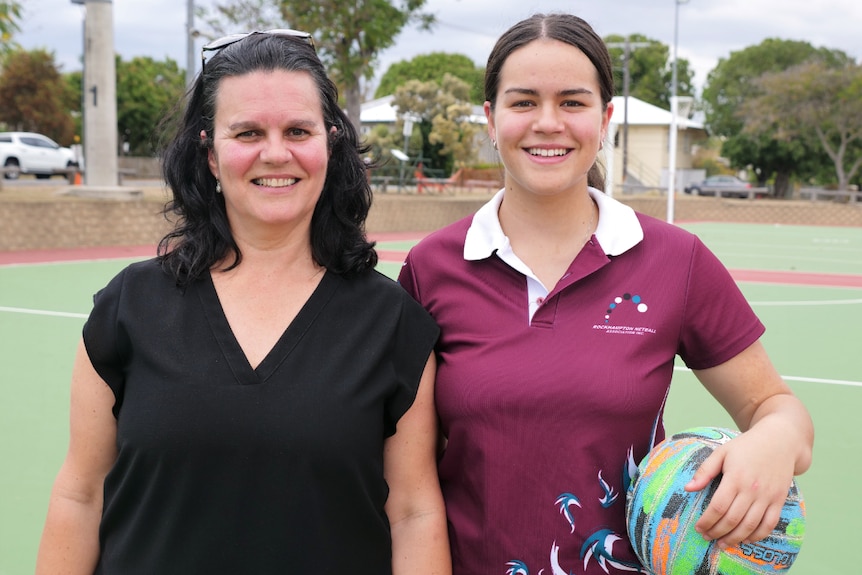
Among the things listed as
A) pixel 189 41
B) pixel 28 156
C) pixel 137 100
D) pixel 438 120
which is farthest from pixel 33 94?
pixel 189 41

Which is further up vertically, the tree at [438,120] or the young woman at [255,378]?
the tree at [438,120]

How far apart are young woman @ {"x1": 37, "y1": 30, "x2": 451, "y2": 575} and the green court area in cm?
235

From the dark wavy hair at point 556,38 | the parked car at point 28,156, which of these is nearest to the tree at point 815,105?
the parked car at point 28,156

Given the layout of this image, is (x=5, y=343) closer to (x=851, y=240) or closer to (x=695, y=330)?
(x=695, y=330)

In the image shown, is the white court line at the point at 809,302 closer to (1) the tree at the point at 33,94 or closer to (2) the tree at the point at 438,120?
(2) the tree at the point at 438,120

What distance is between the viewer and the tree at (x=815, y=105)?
40875 mm

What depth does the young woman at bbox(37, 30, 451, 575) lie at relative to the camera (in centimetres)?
207

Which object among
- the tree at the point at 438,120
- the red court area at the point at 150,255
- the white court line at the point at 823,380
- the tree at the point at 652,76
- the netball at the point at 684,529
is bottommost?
the red court area at the point at 150,255

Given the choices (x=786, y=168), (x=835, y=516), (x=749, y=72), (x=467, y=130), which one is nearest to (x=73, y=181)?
(x=467, y=130)

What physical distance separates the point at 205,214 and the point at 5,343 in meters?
7.10

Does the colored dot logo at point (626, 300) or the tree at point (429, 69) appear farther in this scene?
the tree at point (429, 69)

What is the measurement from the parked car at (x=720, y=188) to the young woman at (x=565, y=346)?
4734 centimetres

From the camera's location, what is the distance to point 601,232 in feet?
7.91

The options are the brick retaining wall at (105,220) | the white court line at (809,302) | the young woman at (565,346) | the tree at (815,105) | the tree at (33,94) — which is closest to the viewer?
the young woman at (565,346)
